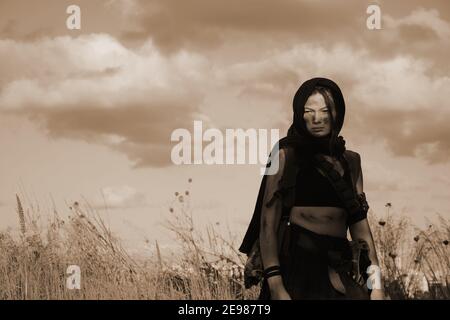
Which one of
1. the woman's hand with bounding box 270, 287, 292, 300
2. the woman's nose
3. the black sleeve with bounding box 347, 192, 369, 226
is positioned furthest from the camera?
the black sleeve with bounding box 347, 192, 369, 226

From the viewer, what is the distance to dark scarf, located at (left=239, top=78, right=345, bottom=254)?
4387mm

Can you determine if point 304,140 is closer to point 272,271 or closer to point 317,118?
point 317,118

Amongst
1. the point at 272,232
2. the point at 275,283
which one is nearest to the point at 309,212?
the point at 272,232

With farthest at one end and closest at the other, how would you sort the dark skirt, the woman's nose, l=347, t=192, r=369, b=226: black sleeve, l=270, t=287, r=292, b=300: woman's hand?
l=347, t=192, r=369, b=226: black sleeve < the woman's nose < the dark skirt < l=270, t=287, r=292, b=300: woman's hand

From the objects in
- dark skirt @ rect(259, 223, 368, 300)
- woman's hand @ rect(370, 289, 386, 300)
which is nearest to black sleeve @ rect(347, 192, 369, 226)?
dark skirt @ rect(259, 223, 368, 300)

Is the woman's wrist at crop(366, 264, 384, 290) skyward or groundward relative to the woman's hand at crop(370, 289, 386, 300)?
skyward

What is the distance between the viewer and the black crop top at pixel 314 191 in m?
4.32

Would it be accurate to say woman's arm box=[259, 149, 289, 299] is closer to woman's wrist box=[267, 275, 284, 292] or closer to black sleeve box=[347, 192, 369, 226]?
woman's wrist box=[267, 275, 284, 292]

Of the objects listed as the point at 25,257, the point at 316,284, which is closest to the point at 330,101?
the point at 316,284

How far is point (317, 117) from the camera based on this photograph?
438cm

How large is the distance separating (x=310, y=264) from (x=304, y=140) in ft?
2.74

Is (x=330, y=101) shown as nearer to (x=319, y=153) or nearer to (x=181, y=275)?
(x=319, y=153)

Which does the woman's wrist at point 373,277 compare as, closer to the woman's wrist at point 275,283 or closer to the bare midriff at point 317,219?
the bare midriff at point 317,219

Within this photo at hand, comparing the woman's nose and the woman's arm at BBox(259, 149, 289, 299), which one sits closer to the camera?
the woman's arm at BBox(259, 149, 289, 299)
